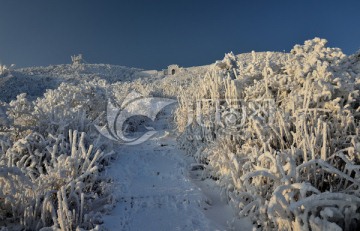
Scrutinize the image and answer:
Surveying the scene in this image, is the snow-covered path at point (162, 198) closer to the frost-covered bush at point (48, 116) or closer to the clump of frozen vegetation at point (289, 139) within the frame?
the clump of frozen vegetation at point (289, 139)

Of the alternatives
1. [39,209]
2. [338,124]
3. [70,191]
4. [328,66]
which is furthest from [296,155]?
[39,209]

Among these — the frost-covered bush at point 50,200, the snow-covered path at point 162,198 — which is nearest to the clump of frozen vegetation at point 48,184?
the frost-covered bush at point 50,200

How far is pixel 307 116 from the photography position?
4.37 metres

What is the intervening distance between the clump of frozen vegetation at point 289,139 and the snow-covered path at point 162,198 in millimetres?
273

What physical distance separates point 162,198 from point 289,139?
6.53ft

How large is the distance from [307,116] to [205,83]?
415 centimetres

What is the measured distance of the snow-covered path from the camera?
3.68m

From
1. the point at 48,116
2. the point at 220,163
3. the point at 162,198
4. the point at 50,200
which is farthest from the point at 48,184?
the point at 48,116

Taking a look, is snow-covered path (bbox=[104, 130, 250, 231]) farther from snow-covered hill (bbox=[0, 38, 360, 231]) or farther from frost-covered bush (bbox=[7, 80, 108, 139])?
frost-covered bush (bbox=[7, 80, 108, 139])

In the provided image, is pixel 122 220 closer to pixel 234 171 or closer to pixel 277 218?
pixel 234 171

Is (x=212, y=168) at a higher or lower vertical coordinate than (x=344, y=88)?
lower

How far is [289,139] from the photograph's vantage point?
172 inches

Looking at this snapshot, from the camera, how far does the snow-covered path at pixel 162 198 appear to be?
3.68 meters

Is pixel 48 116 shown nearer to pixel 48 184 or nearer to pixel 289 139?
pixel 48 184
